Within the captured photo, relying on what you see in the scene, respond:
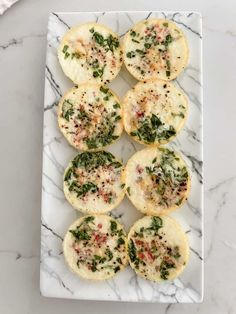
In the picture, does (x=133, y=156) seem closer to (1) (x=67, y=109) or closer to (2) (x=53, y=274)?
(1) (x=67, y=109)

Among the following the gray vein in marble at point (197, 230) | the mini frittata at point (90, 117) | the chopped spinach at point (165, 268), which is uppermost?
the mini frittata at point (90, 117)

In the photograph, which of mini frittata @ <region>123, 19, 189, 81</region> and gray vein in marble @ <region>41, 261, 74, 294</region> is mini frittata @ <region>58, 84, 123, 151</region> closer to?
mini frittata @ <region>123, 19, 189, 81</region>

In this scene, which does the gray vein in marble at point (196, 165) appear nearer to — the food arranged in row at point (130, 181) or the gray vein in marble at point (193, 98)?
the food arranged in row at point (130, 181)

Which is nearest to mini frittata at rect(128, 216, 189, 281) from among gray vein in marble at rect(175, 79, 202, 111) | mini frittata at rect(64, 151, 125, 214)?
mini frittata at rect(64, 151, 125, 214)

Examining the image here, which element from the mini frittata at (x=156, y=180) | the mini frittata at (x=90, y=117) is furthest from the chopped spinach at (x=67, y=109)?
the mini frittata at (x=156, y=180)
